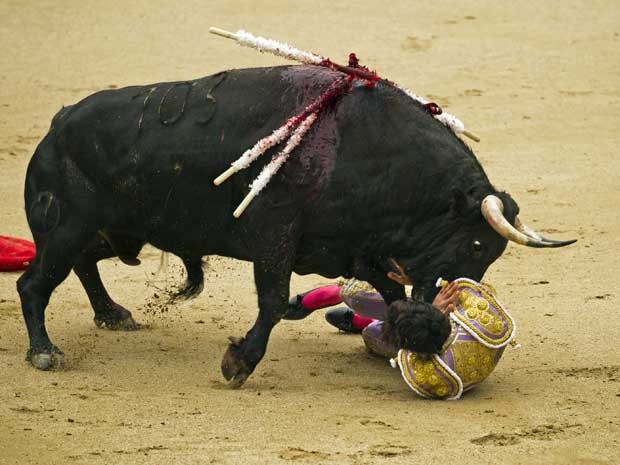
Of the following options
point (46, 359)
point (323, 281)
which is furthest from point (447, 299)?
point (323, 281)

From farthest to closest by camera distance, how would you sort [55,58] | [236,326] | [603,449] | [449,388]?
[55,58]
[236,326]
[449,388]
[603,449]

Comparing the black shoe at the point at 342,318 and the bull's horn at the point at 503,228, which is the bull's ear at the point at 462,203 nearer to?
the bull's horn at the point at 503,228

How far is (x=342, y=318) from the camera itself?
7.93 meters

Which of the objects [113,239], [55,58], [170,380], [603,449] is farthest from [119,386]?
[55,58]

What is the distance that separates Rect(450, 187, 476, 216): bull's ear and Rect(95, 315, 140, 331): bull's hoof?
→ 2198 mm

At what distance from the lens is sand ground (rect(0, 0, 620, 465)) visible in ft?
19.5

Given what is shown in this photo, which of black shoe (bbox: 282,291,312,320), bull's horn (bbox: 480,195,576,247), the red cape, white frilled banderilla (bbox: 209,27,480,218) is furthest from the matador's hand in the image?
the red cape

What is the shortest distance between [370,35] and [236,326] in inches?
239

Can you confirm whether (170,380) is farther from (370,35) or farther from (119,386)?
(370,35)

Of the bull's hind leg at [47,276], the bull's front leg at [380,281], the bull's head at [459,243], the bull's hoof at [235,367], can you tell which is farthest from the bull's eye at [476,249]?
the bull's hind leg at [47,276]

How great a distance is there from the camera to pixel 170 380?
275 inches

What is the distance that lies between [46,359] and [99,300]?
2.93 ft

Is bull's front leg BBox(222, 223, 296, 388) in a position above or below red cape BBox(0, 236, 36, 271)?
above

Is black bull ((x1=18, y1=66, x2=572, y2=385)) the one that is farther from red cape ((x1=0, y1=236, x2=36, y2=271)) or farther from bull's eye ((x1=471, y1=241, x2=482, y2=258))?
red cape ((x1=0, y1=236, x2=36, y2=271))
